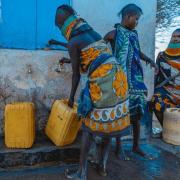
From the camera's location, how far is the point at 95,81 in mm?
3115

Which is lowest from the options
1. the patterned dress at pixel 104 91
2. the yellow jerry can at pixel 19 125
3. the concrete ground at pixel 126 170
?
the concrete ground at pixel 126 170

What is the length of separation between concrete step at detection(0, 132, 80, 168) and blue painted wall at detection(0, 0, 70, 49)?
1244 mm

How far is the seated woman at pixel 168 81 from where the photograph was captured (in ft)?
16.0

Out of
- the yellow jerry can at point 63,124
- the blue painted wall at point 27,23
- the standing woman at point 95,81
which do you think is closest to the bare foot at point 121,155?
the yellow jerry can at point 63,124

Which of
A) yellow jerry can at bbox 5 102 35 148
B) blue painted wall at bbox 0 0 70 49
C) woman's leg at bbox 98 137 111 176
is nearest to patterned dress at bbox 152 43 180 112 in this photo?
woman's leg at bbox 98 137 111 176

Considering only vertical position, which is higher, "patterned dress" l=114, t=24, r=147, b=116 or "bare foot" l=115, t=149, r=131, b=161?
"patterned dress" l=114, t=24, r=147, b=116

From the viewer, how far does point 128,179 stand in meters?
3.60

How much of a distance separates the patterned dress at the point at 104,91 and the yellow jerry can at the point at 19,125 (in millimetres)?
801

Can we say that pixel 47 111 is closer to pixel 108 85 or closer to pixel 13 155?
pixel 13 155

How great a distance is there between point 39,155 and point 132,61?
1599mm

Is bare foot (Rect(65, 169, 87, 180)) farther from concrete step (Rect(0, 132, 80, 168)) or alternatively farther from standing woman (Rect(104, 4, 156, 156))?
standing woman (Rect(104, 4, 156, 156))

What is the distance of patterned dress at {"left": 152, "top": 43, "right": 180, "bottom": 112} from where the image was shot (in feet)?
16.0

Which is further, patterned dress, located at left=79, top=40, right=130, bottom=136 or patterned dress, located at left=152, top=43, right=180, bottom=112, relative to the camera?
patterned dress, located at left=152, top=43, right=180, bottom=112

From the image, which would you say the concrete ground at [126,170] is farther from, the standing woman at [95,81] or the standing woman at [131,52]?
the standing woman at [95,81]
